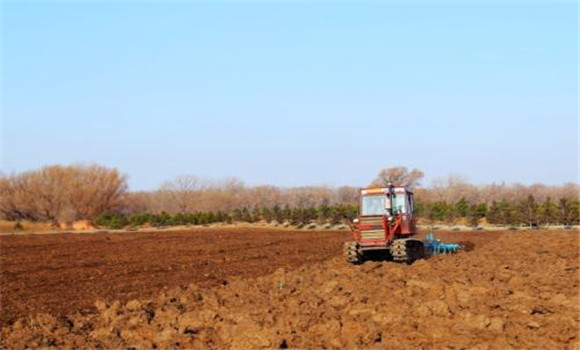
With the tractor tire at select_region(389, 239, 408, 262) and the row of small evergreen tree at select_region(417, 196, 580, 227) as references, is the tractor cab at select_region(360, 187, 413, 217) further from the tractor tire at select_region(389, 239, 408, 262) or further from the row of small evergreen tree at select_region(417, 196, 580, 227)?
the row of small evergreen tree at select_region(417, 196, 580, 227)

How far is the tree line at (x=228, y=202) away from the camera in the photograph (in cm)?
5175

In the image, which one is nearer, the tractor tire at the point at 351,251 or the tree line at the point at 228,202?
the tractor tire at the point at 351,251

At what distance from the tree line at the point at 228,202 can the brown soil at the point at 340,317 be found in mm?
7863

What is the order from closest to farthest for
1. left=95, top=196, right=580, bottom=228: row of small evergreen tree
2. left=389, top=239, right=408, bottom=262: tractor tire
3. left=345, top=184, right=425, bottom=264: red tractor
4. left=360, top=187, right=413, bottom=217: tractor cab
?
left=389, top=239, right=408, bottom=262: tractor tire, left=345, top=184, right=425, bottom=264: red tractor, left=360, top=187, right=413, bottom=217: tractor cab, left=95, top=196, right=580, bottom=228: row of small evergreen tree

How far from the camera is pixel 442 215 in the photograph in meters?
55.2

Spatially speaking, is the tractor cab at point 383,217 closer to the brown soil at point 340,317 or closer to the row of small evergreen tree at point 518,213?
the brown soil at point 340,317

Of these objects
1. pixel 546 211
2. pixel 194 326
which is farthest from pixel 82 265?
pixel 546 211

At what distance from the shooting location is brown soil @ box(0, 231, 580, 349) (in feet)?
28.8

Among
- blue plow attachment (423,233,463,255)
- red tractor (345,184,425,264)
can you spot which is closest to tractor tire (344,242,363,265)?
red tractor (345,184,425,264)

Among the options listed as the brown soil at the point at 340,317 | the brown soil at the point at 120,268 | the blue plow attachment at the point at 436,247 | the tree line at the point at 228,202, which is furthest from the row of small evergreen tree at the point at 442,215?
the brown soil at the point at 340,317

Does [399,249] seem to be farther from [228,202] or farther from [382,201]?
[228,202]

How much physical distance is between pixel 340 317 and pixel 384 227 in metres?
9.68

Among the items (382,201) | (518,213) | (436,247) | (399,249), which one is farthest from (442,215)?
(399,249)

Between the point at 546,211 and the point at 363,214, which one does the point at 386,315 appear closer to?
the point at 363,214
